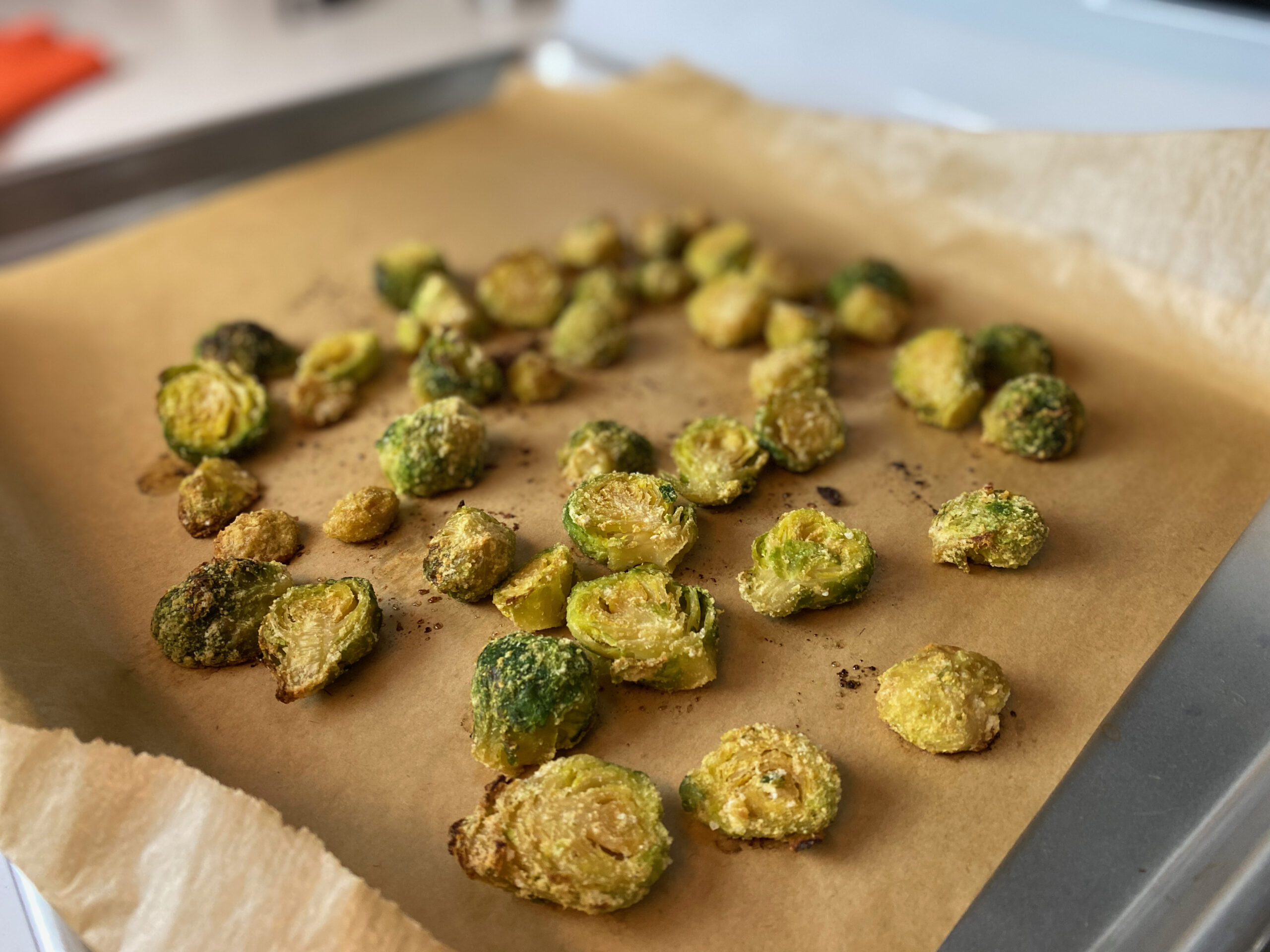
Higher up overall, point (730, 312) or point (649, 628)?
point (730, 312)

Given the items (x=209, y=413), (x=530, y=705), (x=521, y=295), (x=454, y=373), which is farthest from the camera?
(x=521, y=295)

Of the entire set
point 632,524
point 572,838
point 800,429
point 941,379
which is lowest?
point 572,838

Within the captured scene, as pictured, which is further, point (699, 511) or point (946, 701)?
point (699, 511)

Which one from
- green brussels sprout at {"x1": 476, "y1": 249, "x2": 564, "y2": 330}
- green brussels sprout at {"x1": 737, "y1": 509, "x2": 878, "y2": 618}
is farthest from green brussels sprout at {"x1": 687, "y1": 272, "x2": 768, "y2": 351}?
green brussels sprout at {"x1": 737, "y1": 509, "x2": 878, "y2": 618}

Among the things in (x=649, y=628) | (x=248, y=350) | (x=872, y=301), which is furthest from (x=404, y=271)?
(x=649, y=628)

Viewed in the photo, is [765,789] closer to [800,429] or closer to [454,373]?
[800,429]

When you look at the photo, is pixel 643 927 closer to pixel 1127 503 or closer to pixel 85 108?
pixel 1127 503
